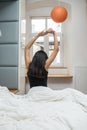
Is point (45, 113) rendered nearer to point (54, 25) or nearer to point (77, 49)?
point (77, 49)

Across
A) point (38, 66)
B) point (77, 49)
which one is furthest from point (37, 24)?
point (38, 66)

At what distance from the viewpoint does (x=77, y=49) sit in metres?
4.61

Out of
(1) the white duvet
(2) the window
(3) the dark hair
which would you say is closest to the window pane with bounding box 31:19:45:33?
(2) the window

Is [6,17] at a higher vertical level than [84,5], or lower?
lower

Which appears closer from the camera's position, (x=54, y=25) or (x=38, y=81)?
(x=38, y=81)

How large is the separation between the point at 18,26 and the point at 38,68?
1.70 m

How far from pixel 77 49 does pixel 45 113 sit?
3400 millimetres

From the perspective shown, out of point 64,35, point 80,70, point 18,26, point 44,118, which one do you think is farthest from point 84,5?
point 44,118

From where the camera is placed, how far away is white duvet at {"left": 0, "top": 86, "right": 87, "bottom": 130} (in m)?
1.14

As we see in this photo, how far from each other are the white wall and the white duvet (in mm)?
2834

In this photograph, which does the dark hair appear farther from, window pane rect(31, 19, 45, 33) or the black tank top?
window pane rect(31, 19, 45, 33)

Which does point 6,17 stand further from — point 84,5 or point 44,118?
point 44,118

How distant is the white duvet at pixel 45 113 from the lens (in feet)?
3.73

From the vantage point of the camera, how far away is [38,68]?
198cm
